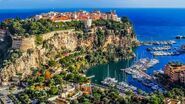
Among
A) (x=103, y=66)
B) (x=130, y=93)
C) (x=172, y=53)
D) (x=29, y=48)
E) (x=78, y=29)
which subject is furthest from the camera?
(x=172, y=53)

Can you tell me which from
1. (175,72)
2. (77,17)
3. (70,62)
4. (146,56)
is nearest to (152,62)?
(146,56)

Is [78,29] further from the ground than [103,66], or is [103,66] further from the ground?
[78,29]

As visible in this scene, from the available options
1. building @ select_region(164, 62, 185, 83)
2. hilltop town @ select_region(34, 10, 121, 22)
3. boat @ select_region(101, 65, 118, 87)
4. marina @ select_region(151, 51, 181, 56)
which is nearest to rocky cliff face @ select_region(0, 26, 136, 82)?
marina @ select_region(151, 51, 181, 56)

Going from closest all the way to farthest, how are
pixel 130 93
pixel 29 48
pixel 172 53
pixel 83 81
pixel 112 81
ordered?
1. pixel 130 93
2. pixel 83 81
3. pixel 112 81
4. pixel 29 48
5. pixel 172 53

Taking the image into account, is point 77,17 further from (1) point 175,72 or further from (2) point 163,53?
(1) point 175,72

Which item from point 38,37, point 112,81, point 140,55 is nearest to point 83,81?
point 112,81

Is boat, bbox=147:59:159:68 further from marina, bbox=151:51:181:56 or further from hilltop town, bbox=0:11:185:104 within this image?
marina, bbox=151:51:181:56

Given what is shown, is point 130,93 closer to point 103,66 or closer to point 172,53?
point 103,66

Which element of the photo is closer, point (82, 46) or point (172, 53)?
point (82, 46)
